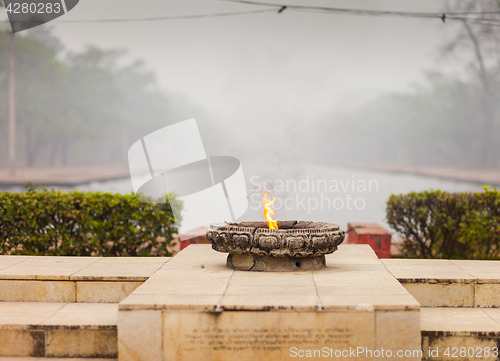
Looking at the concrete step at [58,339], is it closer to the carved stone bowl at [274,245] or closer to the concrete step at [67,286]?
the concrete step at [67,286]

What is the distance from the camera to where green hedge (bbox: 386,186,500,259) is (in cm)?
607

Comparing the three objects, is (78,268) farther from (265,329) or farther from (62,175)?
(62,175)

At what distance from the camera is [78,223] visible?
19.7 ft

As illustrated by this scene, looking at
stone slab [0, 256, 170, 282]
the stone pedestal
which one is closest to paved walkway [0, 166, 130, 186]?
stone slab [0, 256, 170, 282]

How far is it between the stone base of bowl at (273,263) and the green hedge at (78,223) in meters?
1.83

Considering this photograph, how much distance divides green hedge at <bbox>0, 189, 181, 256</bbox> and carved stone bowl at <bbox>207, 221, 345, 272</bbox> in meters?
1.77

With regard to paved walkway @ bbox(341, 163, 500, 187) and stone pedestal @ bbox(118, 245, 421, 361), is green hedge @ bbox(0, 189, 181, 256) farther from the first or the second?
paved walkway @ bbox(341, 163, 500, 187)

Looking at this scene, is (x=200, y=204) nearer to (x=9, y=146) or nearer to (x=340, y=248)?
(x=340, y=248)

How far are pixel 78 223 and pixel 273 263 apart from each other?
8.63 ft

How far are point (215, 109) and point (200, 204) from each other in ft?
24.5

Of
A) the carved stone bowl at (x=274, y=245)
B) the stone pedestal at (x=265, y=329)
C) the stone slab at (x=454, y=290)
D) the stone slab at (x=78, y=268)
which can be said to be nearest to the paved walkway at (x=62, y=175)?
the stone slab at (x=78, y=268)

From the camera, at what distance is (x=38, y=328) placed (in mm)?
3609

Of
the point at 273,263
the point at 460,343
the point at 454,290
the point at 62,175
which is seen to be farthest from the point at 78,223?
the point at 62,175

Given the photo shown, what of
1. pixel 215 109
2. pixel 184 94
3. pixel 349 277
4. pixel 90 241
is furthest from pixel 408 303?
pixel 184 94
